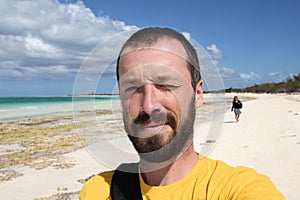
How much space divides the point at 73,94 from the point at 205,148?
36.3 inches

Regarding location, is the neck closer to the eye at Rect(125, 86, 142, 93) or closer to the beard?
the beard

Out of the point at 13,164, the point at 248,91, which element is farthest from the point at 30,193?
the point at 248,91

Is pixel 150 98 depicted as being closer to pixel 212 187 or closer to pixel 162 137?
pixel 162 137

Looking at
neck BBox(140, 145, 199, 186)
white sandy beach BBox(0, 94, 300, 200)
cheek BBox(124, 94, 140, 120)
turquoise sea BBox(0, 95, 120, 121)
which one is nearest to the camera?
cheek BBox(124, 94, 140, 120)

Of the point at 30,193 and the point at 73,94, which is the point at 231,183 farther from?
the point at 30,193

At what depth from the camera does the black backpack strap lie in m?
1.58

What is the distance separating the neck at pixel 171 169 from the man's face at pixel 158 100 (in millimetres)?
64

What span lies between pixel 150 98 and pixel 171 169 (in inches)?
18.3

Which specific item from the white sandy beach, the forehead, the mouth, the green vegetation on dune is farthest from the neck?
the green vegetation on dune

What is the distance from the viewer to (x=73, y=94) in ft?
5.24

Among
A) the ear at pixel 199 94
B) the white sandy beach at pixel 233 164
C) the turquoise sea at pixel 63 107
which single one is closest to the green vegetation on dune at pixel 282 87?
the turquoise sea at pixel 63 107

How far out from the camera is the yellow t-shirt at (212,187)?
1332mm

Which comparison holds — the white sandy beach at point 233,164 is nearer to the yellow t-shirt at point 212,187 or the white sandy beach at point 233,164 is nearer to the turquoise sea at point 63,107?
the turquoise sea at point 63,107

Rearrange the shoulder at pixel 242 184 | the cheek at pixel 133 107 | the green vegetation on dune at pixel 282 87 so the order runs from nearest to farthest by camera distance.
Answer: the shoulder at pixel 242 184
the cheek at pixel 133 107
the green vegetation on dune at pixel 282 87
